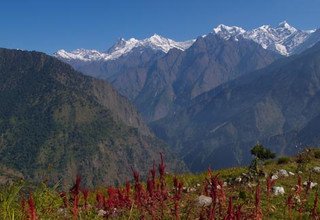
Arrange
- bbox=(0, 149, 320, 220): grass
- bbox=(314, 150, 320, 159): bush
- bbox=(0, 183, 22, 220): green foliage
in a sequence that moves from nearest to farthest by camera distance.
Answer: bbox=(0, 149, 320, 220): grass < bbox=(0, 183, 22, 220): green foliage < bbox=(314, 150, 320, 159): bush

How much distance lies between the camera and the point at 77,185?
210 inches

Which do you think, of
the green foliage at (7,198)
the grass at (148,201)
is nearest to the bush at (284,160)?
the grass at (148,201)

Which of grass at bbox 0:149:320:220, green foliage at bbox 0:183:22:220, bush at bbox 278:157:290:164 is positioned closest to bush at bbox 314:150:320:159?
bush at bbox 278:157:290:164

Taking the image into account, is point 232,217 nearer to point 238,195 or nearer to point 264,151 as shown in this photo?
point 238,195

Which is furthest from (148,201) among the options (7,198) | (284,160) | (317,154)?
(317,154)

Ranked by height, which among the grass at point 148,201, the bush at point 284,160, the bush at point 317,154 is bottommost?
the grass at point 148,201

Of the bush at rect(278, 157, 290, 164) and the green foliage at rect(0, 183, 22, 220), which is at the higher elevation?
the bush at rect(278, 157, 290, 164)

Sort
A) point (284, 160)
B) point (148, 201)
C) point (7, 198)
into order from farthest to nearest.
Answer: point (284, 160) → point (7, 198) → point (148, 201)

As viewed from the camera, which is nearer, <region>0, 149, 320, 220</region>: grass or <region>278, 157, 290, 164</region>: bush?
<region>0, 149, 320, 220</region>: grass

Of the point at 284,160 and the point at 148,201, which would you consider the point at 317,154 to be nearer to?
the point at 284,160

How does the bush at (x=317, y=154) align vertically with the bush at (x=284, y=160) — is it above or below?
above

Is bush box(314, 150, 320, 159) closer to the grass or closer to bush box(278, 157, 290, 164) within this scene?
bush box(278, 157, 290, 164)

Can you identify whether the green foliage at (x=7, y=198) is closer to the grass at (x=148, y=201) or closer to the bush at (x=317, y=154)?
the grass at (x=148, y=201)

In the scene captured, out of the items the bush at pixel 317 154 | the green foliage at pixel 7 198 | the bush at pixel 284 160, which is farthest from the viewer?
the bush at pixel 317 154
